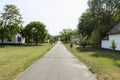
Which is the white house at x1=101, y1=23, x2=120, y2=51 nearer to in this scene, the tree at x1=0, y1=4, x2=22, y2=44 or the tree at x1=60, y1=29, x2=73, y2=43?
the tree at x1=0, y1=4, x2=22, y2=44

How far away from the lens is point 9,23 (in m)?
65.7

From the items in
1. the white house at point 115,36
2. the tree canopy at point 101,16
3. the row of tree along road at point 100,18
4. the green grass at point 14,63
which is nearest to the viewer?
the green grass at point 14,63

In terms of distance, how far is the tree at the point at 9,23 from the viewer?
64312 mm

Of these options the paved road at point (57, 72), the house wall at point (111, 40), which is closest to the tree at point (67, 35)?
the house wall at point (111, 40)

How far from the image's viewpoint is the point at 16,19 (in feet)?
219

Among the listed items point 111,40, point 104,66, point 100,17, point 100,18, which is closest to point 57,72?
point 104,66

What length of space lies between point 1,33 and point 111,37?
3640 cm

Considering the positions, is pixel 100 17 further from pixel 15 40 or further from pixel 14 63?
pixel 14 63

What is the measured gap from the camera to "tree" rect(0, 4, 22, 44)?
2532 inches

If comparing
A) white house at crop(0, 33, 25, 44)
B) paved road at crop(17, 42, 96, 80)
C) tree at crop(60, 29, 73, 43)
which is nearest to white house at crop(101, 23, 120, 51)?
paved road at crop(17, 42, 96, 80)

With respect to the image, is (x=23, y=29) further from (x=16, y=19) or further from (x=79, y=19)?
(x=79, y=19)

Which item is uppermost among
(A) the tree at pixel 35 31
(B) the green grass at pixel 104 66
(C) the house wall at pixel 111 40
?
(A) the tree at pixel 35 31

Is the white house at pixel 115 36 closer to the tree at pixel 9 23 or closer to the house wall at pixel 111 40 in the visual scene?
the house wall at pixel 111 40

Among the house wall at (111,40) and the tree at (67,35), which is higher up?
the tree at (67,35)
